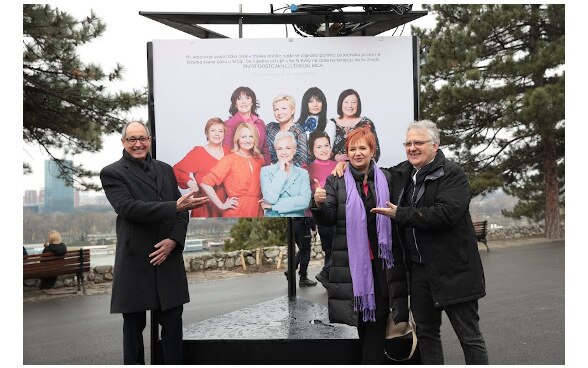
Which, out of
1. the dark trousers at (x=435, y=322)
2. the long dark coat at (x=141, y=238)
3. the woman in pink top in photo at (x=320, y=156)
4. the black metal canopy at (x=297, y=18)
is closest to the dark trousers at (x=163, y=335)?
the long dark coat at (x=141, y=238)

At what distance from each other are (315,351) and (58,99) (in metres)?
7.84

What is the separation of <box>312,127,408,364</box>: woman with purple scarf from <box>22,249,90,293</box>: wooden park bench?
7.27 m

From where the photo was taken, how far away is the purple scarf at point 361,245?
3.65 metres

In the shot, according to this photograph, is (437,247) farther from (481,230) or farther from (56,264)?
(481,230)

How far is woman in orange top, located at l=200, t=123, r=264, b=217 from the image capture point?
14.7 feet

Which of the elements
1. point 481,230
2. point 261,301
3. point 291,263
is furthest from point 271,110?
point 481,230

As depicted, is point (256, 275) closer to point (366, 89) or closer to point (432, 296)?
point (366, 89)

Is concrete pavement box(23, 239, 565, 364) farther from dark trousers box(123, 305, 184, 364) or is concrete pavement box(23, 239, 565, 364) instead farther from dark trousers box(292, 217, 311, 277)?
dark trousers box(123, 305, 184, 364)

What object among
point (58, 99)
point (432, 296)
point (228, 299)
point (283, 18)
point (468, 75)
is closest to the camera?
point (432, 296)

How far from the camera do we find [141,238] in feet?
12.4

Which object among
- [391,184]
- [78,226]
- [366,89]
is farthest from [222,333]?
[78,226]

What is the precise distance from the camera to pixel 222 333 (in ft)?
14.7

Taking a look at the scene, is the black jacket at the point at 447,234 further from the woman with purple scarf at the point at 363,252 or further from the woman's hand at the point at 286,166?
the woman's hand at the point at 286,166

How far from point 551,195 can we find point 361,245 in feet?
57.8
